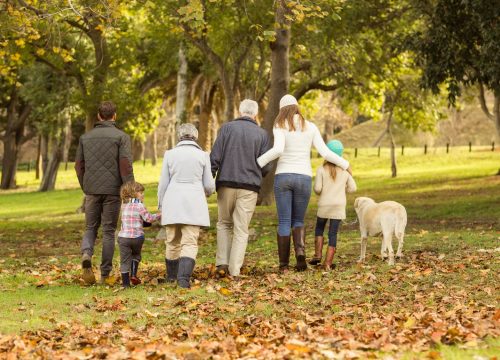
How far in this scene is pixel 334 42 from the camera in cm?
3133

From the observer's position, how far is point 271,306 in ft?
33.7

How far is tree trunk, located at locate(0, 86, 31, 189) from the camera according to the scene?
53.8 m

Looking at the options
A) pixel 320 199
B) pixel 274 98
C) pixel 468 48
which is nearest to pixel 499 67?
pixel 468 48

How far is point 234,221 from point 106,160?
187 cm

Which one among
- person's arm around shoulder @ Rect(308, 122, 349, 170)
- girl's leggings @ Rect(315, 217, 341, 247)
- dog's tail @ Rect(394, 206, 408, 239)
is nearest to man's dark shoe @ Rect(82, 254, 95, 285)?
girl's leggings @ Rect(315, 217, 341, 247)

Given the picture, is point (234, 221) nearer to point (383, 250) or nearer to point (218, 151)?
point (218, 151)

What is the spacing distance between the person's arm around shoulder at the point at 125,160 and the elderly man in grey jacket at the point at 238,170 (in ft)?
3.57

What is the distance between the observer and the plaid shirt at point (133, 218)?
474 inches

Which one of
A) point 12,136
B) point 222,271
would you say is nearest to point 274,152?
point 222,271

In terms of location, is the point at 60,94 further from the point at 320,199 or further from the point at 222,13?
the point at 320,199

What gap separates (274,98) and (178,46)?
8869 millimetres

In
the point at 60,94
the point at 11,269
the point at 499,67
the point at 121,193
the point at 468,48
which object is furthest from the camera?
the point at 60,94

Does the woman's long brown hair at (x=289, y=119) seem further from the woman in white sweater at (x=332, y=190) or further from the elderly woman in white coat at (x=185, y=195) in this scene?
the elderly woman in white coat at (x=185, y=195)

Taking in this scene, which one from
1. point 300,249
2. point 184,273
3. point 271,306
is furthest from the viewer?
point 300,249
